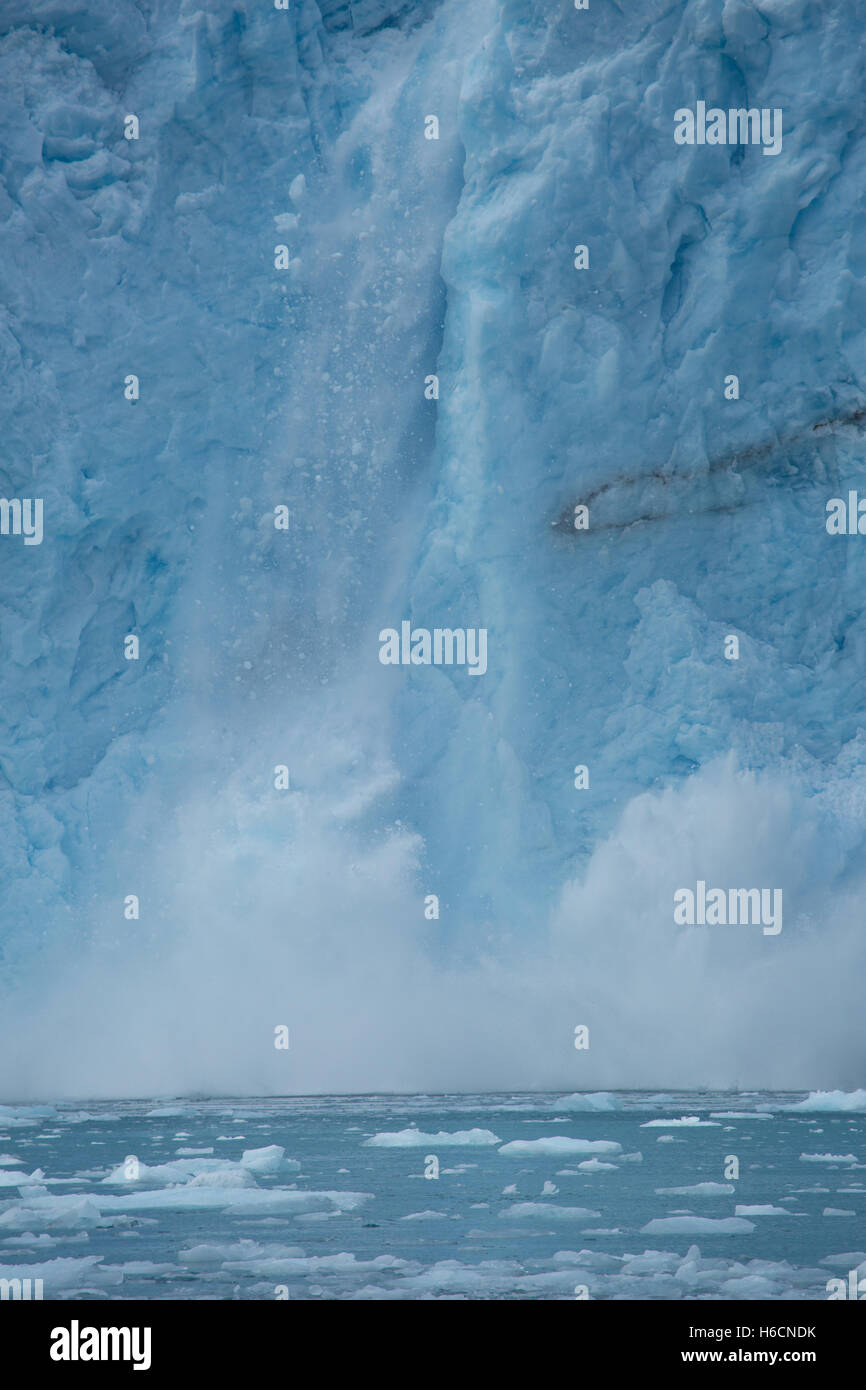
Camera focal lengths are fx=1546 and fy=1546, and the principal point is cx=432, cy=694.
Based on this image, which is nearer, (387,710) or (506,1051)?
(506,1051)

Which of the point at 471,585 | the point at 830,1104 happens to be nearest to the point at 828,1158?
the point at 830,1104

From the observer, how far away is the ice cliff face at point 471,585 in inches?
599

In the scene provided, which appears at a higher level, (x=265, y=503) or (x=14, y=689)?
(x=265, y=503)

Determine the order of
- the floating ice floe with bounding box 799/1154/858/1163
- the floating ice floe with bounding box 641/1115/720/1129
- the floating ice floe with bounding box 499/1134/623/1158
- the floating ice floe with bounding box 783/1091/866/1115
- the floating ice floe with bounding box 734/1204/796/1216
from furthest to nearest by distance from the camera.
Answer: the floating ice floe with bounding box 783/1091/866/1115 < the floating ice floe with bounding box 641/1115/720/1129 < the floating ice floe with bounding box 499/1134/623/1158 < the floating ice floe with bounding box 799/1154/858/1163 < the floating ice floe with bounding box 734/1204/796/1216

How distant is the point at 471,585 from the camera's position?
1599 cm

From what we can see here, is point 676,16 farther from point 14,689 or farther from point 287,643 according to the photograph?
point 14,689

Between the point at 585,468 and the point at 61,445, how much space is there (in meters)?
5.35

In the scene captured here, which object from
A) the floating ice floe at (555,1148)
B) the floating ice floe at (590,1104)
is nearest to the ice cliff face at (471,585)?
the floating ice floe at (590,1104)

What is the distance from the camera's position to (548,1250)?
695 centimetres

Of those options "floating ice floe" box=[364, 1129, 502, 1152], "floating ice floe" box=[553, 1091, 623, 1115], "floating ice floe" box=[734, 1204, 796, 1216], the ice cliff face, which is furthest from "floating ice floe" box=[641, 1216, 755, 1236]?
the ice cliff face

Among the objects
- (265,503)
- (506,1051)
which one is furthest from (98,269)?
(506,1051)

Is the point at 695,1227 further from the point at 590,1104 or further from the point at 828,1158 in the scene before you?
the point at 590,1104

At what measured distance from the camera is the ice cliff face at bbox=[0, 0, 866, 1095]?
15.2 meters
